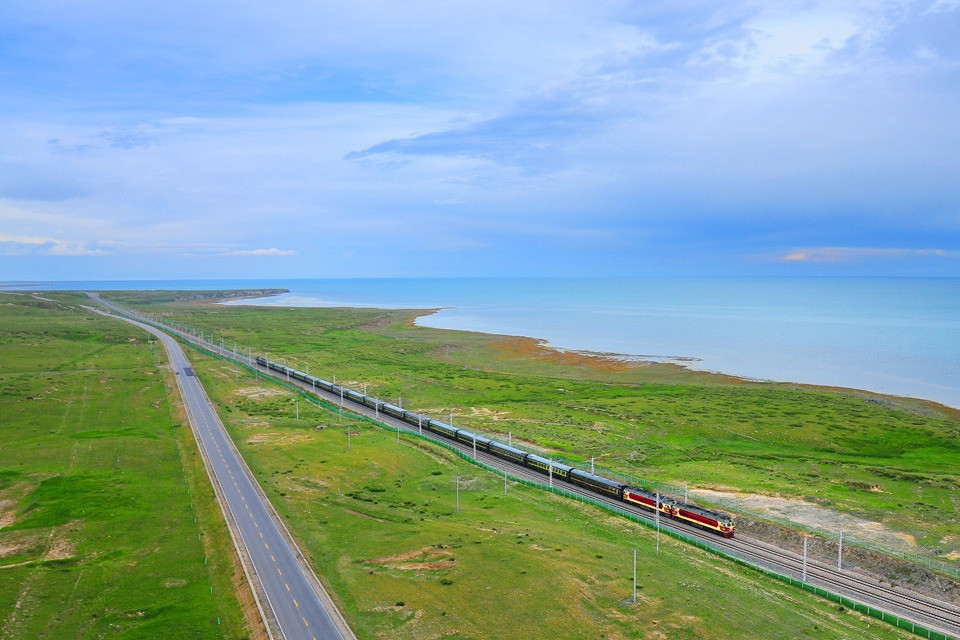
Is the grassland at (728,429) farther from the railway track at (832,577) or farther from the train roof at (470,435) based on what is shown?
the railway track at (832,577)

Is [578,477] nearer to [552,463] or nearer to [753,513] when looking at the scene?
[552,463]

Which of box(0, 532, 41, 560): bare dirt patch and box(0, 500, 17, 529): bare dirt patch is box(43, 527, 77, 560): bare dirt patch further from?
box(0, 500, 17, 529): bare dirt patch

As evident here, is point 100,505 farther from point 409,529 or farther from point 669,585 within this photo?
point 669,585

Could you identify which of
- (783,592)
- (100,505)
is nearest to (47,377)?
(100,505)

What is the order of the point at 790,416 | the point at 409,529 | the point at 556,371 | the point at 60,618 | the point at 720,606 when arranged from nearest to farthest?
the point at 60,618 < the point at 720,606 < the point at 409,529 < the point at 790,416 < the point at 556,371

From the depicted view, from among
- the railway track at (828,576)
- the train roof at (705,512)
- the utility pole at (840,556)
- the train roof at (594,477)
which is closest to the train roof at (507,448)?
the railway track at (828,576)

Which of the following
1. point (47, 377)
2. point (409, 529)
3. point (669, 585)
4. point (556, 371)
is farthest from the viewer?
point (556, 371)
